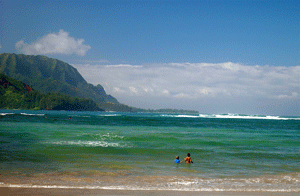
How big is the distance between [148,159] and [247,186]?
8.67 meters

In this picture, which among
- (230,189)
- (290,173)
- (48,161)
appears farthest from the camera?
(48,161)

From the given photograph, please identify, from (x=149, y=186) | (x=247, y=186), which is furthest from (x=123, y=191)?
(x=247, y=186)

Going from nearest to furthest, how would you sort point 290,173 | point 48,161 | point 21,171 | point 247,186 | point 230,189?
point 230,189 → point 247,186 → point 21,171 → point 290,173 → point 48,161

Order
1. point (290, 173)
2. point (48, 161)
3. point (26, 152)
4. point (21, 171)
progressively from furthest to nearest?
point (26, 152), point (48, 161), point (290, 173), point (21, 171)

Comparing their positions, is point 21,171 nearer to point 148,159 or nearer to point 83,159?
point 83,159

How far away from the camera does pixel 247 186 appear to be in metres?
11.7

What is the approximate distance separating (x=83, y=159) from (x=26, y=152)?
→ 5.15m

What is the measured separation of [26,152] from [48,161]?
13.4ft

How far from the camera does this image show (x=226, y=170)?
51.0 ft

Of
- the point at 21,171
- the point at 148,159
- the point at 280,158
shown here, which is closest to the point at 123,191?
the point at 21,171

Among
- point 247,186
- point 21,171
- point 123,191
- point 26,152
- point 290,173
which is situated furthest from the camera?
point 26,152

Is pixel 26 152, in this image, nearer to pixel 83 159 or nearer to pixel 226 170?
pixel 83 159

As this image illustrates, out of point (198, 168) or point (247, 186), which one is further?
point (198, 168)

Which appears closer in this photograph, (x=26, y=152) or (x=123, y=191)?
(x=123, y=191)
